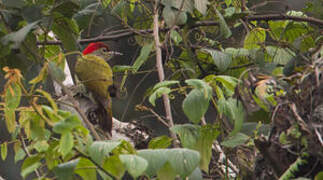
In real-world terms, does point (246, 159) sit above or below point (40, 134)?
below

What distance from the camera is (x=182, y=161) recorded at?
154 centimetres

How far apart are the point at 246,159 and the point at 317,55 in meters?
0.61

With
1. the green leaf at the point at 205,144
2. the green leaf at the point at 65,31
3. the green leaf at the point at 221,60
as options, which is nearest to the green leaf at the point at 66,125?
the green leaf at the point at 205,144

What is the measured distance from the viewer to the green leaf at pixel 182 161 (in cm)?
154

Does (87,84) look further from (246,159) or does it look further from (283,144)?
(283,144)

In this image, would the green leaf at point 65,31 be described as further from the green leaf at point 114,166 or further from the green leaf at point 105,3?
the green leaf at point 114,166

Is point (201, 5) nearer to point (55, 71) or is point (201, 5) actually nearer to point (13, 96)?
point (55, 71)

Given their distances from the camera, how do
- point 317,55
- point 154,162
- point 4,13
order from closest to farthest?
point 154,162 → point 317,55 → point 4,13

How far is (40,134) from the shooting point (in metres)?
1.57

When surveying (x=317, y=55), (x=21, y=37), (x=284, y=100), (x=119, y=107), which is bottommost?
(x=119, y=107)

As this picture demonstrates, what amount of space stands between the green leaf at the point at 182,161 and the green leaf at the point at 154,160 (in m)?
0.02

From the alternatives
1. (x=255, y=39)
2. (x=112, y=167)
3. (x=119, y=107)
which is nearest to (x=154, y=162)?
(x=112, y=167)

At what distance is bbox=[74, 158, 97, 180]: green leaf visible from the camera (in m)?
1.68

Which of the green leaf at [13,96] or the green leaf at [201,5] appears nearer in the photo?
the green leaf at [13,96]
